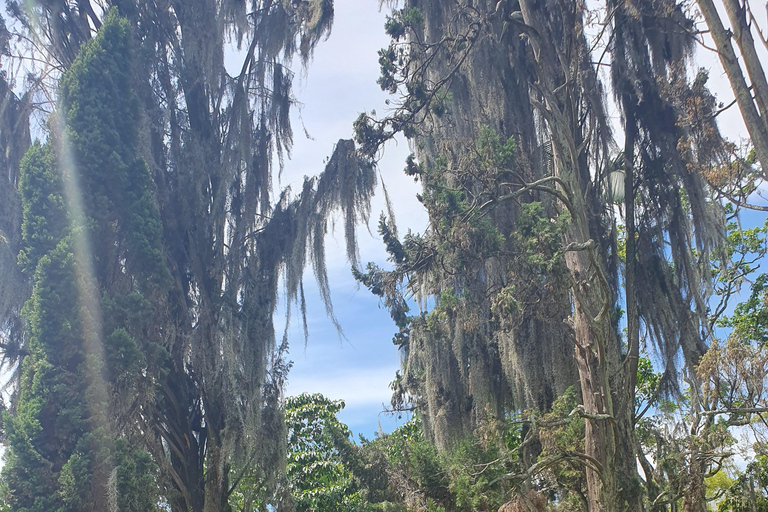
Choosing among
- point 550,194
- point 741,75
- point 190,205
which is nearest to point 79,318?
point 190,205

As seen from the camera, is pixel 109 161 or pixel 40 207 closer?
pixel 40 207

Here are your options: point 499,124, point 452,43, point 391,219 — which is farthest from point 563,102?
point 391,219

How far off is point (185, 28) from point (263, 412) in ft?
21.4

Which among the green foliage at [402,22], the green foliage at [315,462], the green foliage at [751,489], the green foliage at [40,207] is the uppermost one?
the green foliage at [402,22]

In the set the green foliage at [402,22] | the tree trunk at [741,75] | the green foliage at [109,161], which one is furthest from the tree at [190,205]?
the tree trunk at [741,75]

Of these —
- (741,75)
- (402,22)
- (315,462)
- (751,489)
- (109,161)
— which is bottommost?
(751,489)

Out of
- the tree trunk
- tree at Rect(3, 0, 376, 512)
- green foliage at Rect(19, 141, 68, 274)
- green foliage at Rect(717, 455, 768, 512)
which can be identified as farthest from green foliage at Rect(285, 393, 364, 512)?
the tree trunk

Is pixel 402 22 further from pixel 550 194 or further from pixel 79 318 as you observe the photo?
pixel 79 318

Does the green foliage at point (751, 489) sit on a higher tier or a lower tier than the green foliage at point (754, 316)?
lower

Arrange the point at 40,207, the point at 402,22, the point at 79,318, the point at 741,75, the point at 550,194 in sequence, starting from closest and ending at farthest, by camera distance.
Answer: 1. the point at 741,75
2. the point at 79,318
3. the point at 40,207
4. the point at 550,194
5. the point at 402,22

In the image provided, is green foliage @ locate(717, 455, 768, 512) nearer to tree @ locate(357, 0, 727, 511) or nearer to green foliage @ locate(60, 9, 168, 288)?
tree @ locate(357, 0, 727, 511)

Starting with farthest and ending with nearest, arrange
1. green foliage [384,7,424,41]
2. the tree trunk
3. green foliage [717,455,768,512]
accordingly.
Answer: green foliage [384,7,424,41] < green foliage [717,455,768,512] < the tree trunk

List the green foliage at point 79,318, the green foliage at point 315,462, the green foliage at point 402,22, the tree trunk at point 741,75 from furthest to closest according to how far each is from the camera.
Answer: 1. the green foliage at point 315,462
2. the green foliage at point 402,22
3. the green foliage at point 79,318
4. the tree trunk at point 741,75

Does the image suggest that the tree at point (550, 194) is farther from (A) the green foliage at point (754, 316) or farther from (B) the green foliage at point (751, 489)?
(A) the green foliage at point (754, 316)
